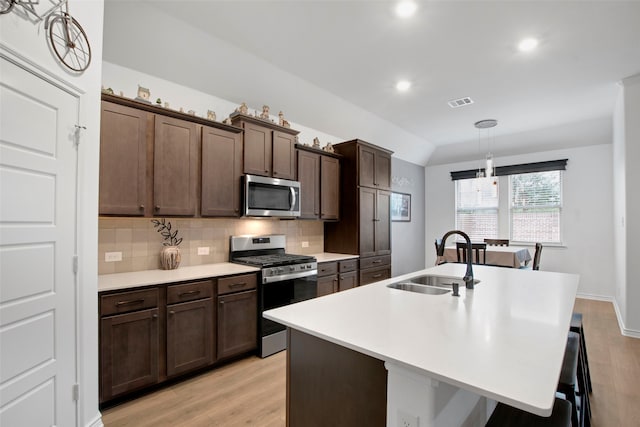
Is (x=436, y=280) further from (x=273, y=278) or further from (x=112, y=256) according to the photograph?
(x=112, y=256)

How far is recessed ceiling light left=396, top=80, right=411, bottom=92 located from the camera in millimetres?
3752

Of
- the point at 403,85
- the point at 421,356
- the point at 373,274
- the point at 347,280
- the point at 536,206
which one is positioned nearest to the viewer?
the point at 421,356

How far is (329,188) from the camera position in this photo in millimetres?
4352

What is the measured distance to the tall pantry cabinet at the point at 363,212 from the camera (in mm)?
4379

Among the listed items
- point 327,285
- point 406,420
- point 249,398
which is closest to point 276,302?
point 327,285

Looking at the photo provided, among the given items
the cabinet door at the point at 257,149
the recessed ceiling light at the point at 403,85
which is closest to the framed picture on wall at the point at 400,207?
the recessed ceiling light at the point at 403,85

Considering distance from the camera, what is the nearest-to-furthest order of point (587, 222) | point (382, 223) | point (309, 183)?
point (309, 183)
point (382, 223)
point (587, 222)

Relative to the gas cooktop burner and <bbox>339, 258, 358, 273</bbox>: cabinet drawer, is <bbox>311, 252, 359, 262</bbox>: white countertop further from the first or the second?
the gas cooktop burner

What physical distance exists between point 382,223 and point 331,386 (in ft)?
11.9

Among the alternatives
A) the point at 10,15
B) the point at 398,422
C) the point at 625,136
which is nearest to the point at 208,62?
the point at 10,15

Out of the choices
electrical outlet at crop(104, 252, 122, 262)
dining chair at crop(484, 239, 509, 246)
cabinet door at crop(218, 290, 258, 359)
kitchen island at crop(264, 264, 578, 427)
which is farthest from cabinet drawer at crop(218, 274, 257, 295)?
dining chair at crop(484, 239, 509, 246)

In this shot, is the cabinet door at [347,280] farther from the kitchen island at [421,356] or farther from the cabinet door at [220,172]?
the kitchen island at [421,356]

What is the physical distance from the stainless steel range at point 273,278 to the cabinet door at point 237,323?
0.07 m

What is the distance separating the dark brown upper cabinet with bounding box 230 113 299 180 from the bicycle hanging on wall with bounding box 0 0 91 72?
154 cm
